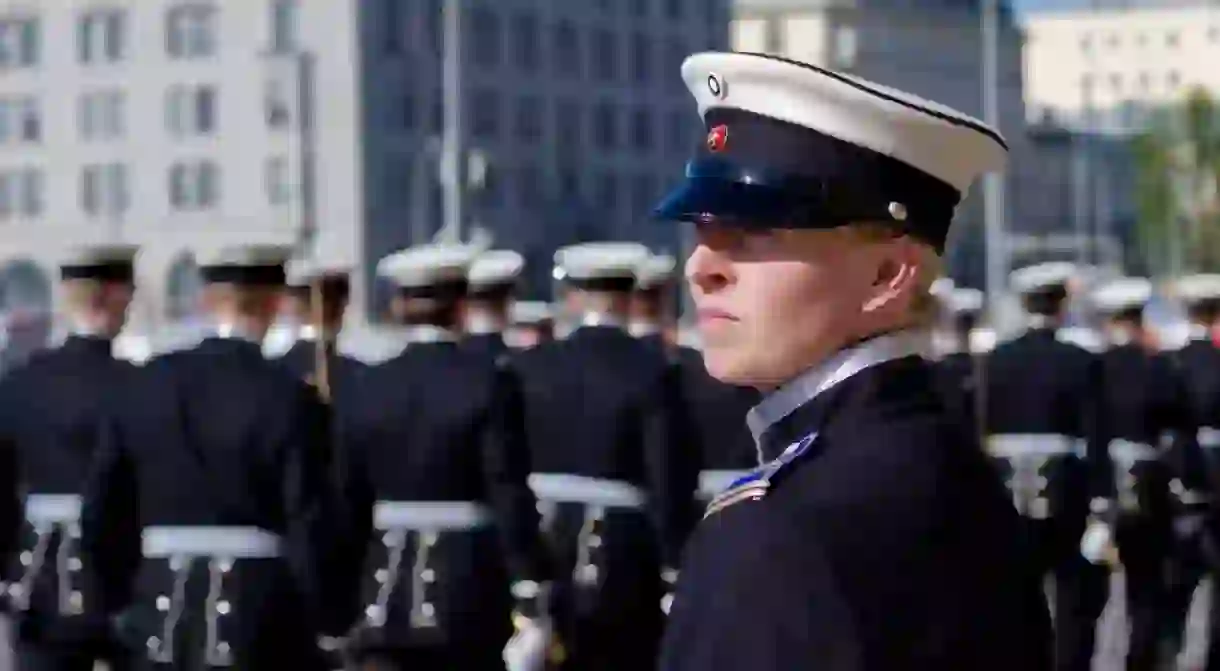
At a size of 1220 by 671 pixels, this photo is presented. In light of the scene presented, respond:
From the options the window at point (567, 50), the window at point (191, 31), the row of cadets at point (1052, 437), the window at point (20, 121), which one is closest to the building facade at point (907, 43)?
the window at point (567, 50)

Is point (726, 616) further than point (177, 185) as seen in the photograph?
No

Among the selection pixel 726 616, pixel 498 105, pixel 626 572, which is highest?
pixel 498 105

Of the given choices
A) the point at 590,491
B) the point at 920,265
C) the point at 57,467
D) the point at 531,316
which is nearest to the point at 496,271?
the point at 590,491

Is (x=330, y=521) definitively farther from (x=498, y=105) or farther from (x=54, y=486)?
(x=498, y=105)

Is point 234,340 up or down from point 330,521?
up

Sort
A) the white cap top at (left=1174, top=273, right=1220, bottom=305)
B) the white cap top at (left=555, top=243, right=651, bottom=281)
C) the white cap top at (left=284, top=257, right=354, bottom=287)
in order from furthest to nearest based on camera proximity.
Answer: the white cap top at (left=1174, top=273, right=1220, bottom=305) < the white cap top at (left=284, top=257, right=354, bottom=287) < the white cap top at (left=555, top=243, right=651, bottom=281)


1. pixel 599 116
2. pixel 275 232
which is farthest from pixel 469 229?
pixel 599 116

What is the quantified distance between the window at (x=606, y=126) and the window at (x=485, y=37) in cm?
731

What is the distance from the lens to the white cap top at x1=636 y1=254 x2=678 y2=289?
1028 cm

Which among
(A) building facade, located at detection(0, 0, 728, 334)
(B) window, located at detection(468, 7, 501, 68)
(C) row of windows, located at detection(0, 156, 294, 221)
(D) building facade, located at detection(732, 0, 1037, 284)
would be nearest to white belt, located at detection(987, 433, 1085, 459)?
(A) building facade, located at detection(0, 0, 728, 334)

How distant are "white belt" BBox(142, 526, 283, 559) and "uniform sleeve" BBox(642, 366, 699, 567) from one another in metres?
1.97

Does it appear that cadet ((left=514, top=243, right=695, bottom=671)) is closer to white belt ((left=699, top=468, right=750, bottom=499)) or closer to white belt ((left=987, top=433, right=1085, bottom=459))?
white belt ((left=699, top=468, right=750, bottom=499))

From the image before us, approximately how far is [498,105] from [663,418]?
230ft

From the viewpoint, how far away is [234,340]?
739cm
